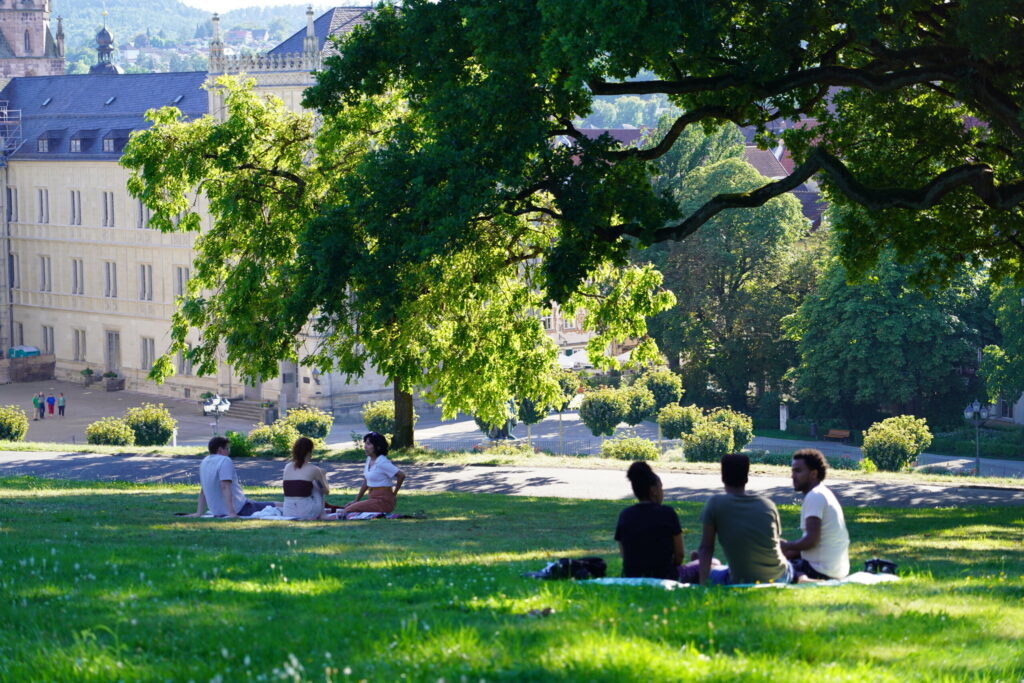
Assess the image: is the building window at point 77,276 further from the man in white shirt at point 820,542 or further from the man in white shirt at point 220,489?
the man in white shirt at point 820,542

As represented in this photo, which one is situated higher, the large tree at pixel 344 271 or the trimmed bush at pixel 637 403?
the large tree at pixel 344 271

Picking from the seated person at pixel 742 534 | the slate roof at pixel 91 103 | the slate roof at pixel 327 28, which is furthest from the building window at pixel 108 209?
the seated person at pixel 742 534

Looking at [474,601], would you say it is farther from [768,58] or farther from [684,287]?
[684,287]

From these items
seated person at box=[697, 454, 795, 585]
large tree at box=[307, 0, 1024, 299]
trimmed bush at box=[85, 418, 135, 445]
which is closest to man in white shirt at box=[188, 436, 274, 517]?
large tree at box=[307, 0, 1024, 299]

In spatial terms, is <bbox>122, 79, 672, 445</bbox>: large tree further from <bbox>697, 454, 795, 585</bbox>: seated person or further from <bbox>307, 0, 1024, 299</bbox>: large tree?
<bbox>697, 454, 795, 585</bbox>: seated person

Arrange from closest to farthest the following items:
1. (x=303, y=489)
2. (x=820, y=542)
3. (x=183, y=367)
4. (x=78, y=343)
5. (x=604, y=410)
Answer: (x=820, y=542), (x=303, y=489), (x=604, y=410), (x=183, y=367), (x=78, y=343)

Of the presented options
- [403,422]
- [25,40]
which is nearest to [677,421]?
[403,422]

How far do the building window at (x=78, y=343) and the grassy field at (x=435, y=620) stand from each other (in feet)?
249

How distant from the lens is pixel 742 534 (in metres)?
10.6

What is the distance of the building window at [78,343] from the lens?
86438 mm

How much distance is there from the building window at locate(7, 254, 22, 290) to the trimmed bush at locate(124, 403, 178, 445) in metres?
52.5

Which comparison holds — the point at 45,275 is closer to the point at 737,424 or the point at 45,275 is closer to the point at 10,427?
the point at 10,427

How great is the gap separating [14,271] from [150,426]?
54.1 metres

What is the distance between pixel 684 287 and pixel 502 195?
2039 inches
